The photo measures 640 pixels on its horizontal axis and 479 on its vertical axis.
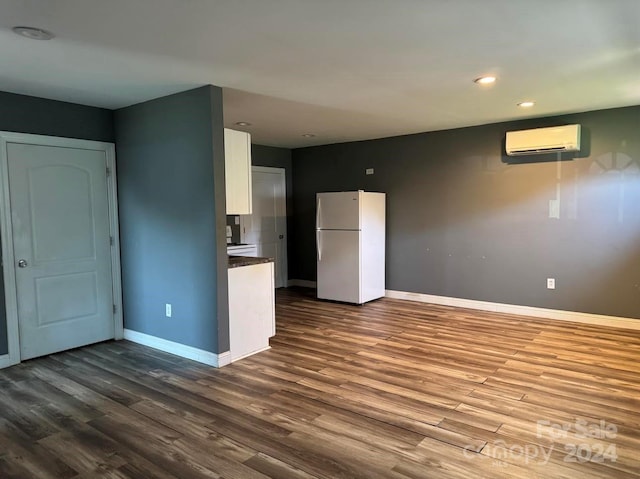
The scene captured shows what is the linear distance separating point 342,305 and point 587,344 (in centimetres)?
290

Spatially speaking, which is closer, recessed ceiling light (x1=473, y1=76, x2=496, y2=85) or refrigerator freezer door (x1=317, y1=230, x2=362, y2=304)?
recessed ceiling light (x1=473, y1=76, x2=496, y2=85)

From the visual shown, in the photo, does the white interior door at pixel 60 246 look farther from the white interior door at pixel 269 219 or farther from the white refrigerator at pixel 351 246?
the white refrigerator at pixel 351 246

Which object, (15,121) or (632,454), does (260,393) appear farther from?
(15,121)

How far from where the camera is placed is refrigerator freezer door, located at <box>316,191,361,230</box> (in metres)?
5.87

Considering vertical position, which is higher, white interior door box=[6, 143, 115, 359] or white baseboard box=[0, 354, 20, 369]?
white interior door box=[6, 143, 115, 359]

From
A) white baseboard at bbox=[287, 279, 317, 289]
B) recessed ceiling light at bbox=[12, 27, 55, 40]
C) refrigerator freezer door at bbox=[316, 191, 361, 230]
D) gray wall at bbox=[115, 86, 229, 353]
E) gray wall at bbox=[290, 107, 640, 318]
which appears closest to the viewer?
recessed ceiling light at bbox=[12, 27, 55, 40]

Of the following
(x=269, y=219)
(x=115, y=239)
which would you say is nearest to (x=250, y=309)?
(x=115, y=239)

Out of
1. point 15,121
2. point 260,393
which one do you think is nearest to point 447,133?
point 260,393

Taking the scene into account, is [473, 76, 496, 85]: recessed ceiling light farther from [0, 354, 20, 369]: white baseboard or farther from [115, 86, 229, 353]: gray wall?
[0, 354, 20, 369]: white baseboard

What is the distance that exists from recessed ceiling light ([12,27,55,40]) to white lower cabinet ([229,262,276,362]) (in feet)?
6.92

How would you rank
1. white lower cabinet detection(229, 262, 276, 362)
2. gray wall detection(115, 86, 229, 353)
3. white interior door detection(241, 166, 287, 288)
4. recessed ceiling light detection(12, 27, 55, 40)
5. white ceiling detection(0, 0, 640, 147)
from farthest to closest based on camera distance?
1. white interior door detection(241, 166, 287, 288)
2. white lower cabinet detection(229, 262, 276, 362)
3. gray wall detection(115, 86, 229, 353)
4. recessed ceiling light detection(12, 27, 55, 40)
5. white ceiling detection(0, 0, 640, 147)

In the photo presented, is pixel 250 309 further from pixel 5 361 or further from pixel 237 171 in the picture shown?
pixel 5 361

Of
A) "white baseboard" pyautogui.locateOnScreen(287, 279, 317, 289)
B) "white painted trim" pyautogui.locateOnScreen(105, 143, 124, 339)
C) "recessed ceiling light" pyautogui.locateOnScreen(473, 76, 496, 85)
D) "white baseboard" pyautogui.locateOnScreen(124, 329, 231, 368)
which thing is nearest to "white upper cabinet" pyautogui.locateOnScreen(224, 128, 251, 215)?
"white baseboard" pyautogui.locateOnScreen(124, 329, 231, 368)

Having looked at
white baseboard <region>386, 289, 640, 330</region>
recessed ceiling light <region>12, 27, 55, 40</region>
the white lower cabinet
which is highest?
recessed ceiling light <region>12, 27, 55, 40</region>
